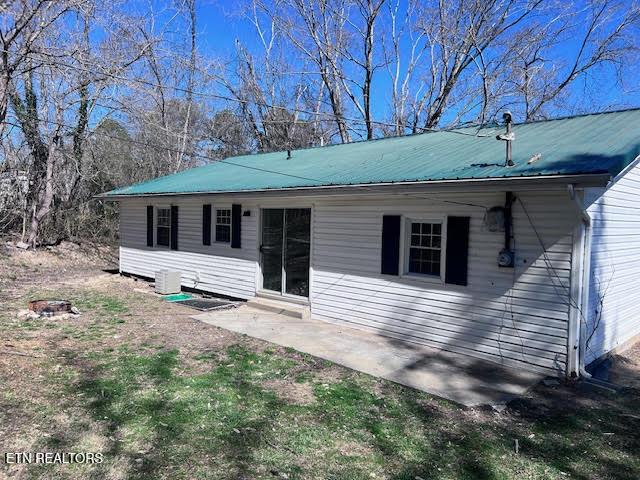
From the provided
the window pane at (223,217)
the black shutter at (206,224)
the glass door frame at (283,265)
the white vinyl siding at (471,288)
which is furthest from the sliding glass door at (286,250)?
the black shutter at (206,224)

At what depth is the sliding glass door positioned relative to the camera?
29.1 feet

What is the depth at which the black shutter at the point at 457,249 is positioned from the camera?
6.32m

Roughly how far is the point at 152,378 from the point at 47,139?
14.1m

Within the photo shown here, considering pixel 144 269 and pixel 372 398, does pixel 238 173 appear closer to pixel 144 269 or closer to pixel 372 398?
pixel 144 269

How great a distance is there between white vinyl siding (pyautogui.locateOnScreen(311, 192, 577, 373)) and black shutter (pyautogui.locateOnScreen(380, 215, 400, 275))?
13 cm

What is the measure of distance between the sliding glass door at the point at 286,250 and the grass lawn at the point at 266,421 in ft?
8.65

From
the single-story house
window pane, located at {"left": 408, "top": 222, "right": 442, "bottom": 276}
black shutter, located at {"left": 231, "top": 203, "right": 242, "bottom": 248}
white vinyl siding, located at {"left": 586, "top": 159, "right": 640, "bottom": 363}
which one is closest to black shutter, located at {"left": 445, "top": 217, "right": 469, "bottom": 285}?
the single-story house

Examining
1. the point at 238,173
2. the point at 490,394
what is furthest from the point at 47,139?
the point at 490,394

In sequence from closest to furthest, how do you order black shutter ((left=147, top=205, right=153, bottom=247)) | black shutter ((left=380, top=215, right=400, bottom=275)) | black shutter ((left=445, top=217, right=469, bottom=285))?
black shutter ((left=445, top=217, right=469, bottom=285)), black shutter ((left=380, top=215, right=400, bottom=275)), black shutter ((left=147, top=205, right=153, bottom=247))

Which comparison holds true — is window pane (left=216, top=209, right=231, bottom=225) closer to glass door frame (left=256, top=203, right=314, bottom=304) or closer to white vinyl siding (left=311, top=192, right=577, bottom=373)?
glass door frame (left=256, top=203, right=314, bottom=304)

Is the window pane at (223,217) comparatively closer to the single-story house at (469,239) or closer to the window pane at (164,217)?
the single-story house at (469,239)

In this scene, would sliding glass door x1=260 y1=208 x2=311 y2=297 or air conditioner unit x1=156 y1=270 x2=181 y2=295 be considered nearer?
sliding glass door x1=260 y1=208 x2=311 y2=297

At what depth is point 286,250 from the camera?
30.5 feet

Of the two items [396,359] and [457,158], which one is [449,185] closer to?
[457,158]
